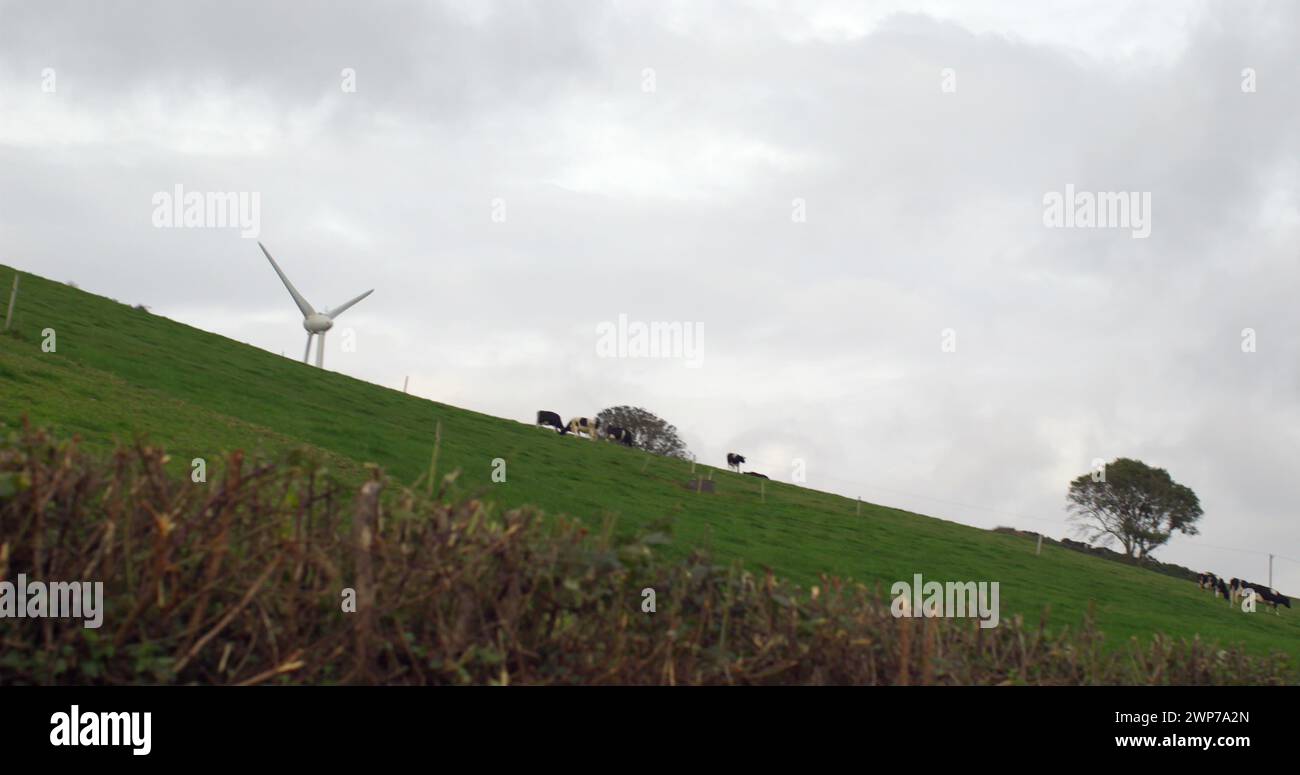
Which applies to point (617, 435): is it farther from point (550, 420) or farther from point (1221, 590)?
point (1221, 590)

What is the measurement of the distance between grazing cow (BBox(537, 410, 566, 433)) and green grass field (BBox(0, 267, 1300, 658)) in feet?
18.2

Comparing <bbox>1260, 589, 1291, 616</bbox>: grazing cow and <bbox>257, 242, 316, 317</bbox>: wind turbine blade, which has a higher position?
<bbox>257, 242, 316, 317</bbox>: wind turbine blade

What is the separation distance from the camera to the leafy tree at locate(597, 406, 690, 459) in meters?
106

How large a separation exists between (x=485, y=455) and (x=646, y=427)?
211 ft

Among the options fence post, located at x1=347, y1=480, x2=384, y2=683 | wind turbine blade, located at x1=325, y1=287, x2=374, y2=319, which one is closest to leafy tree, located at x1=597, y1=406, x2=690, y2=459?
wind turbine blade, located at x1=325, y1=287, x2=374, y2=319

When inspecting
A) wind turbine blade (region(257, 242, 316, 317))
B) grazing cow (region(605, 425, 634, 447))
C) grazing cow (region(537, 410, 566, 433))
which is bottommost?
grazing cow (region(605, 425, 634, 447))

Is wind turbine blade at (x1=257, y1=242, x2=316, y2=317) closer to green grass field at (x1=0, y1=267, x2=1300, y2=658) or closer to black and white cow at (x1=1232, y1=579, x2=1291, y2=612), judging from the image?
green grass field at (x1=0, y1=267, x2=1300, y2=658)

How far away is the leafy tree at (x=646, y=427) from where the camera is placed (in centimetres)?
10625

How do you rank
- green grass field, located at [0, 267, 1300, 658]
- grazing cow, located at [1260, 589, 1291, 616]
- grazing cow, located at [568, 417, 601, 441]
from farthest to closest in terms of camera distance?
grazing cow, located at [568, 417, 601, 441] → grazing cow, located at [1260, 589, 1291, 616] → green grass field, located at [0, 267, 1300, 658]

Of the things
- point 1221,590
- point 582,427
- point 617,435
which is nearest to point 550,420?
point 582,427
